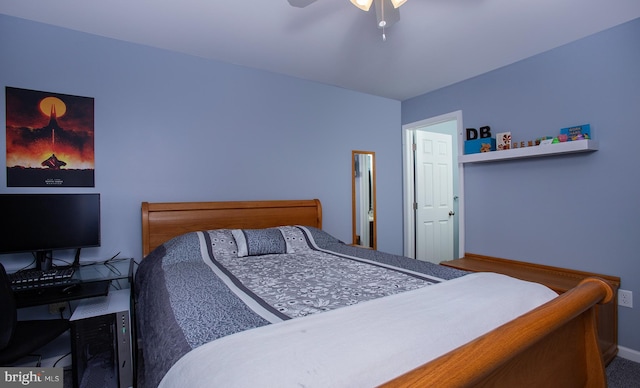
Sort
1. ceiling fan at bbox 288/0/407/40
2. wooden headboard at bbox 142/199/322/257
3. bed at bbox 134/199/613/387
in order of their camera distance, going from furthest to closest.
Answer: wooden headboard at bbox 142/199/322/257, ceiling fan at bbox 288/0/407/40, bed at bbox 134/199/613/387

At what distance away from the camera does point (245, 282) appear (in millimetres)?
1574

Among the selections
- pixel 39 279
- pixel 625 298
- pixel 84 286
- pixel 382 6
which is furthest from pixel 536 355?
pixel 39 279

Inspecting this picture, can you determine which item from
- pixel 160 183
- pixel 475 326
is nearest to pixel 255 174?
pixel 160 183

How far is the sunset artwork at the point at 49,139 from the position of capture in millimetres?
2014

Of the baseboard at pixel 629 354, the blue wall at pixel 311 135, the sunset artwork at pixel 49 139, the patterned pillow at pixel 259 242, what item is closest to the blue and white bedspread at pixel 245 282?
the patterned pillow at pixel 259 242

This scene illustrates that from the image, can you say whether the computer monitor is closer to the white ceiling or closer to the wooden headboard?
the wooden headboard

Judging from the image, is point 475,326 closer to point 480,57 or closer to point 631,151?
point 631,151

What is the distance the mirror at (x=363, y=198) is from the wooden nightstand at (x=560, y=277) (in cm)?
98

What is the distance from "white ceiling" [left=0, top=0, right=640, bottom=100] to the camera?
6.34 ft

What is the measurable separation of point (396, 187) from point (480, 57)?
1.70 metres

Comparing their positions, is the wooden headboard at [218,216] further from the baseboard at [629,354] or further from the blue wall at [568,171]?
the baseboard at [629,354]

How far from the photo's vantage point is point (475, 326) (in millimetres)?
1024

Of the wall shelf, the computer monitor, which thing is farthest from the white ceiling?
the computer monitor
